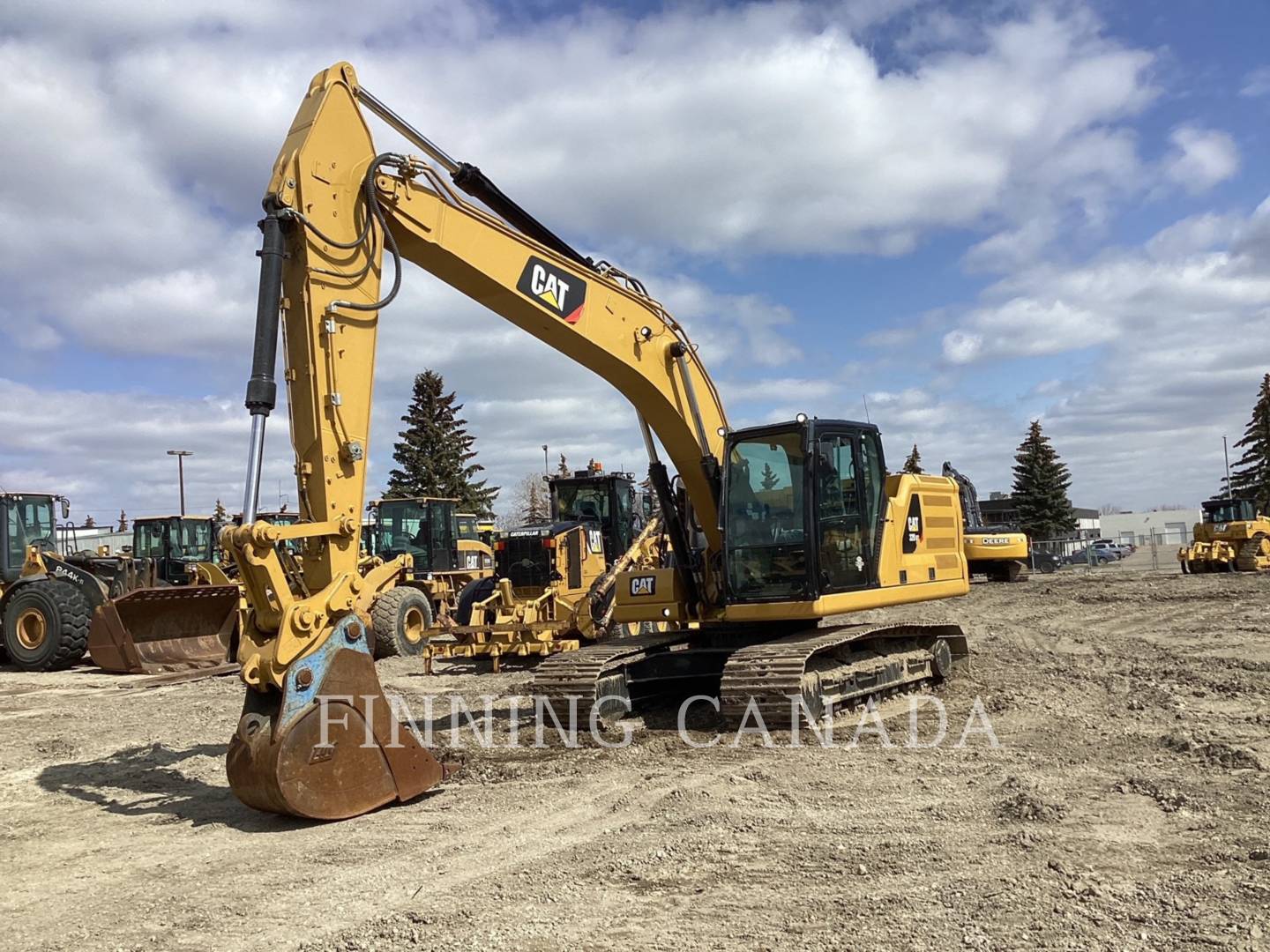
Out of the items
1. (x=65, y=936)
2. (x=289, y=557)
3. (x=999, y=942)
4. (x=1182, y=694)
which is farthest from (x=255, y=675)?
(x=1182, y=694)

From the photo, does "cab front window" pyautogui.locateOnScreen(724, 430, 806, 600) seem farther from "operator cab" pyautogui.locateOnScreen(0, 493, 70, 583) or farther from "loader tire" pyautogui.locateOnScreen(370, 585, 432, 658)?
"operator cab" pyautogui.locateOnScreen(0, 493, 70, 583)

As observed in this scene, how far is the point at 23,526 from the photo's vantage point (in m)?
18.2

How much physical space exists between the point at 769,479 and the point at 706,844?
4270mm

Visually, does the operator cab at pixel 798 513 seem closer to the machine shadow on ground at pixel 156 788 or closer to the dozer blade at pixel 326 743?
the dozer blade at pixel 326 743

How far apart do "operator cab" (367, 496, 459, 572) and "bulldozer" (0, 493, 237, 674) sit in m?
4.19

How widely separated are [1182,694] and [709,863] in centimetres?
662

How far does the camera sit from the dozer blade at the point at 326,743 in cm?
595

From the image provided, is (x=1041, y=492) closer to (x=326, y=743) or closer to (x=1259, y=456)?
(x=1259, y=456)

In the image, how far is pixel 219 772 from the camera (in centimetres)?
814

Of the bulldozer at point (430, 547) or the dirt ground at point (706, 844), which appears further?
the bulldozer at point (430, 547)

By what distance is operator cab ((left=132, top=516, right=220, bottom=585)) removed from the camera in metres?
22.4

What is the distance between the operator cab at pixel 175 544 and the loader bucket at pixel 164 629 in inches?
269

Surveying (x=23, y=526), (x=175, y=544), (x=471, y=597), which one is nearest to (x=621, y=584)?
(x=471, y=597)

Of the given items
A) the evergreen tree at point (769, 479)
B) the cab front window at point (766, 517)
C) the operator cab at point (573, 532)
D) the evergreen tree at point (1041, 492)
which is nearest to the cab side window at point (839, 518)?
the cab front window at point (766, 517)
